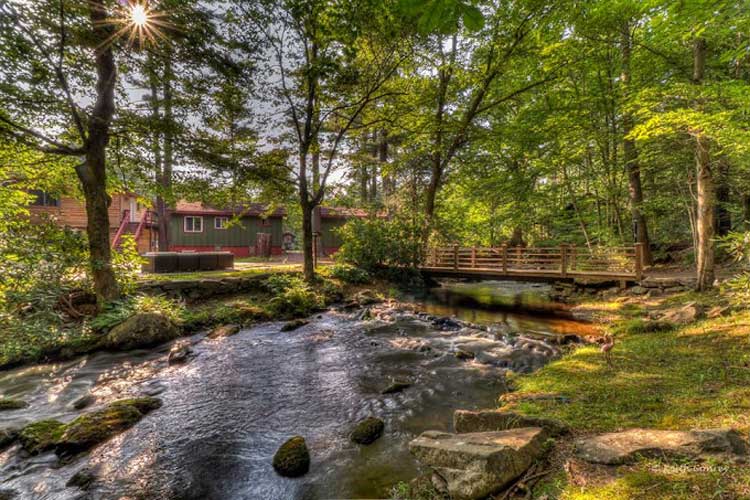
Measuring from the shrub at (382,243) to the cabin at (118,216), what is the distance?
457 inches

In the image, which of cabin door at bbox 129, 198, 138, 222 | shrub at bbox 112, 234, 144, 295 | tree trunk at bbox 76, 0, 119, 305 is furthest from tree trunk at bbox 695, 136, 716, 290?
cabin door at bbox 129, 198, 138, 222

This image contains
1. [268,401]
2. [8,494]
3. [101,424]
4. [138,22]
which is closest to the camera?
[8,494]

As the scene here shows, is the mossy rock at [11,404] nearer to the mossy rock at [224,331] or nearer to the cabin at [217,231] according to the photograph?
the mossy rock at [224,331]

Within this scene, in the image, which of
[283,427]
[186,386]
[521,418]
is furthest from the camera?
[186,386]

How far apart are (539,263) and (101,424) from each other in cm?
1308

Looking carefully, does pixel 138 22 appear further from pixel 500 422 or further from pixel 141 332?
pixel 500 422

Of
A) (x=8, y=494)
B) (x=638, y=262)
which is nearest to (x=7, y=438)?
(x=8, y=494)

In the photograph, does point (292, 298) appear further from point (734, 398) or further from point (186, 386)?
point (734, 398)

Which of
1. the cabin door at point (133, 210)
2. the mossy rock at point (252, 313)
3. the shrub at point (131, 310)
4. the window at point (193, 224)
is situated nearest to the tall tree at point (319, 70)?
the mossy rock at point (252, 313)

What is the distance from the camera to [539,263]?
12523 mm

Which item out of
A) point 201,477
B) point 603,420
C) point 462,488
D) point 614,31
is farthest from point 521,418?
point 614,31

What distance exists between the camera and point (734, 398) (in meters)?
3.04

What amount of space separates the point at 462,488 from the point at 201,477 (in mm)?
2477

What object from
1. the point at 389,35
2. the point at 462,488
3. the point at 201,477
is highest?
the point at 389,35
